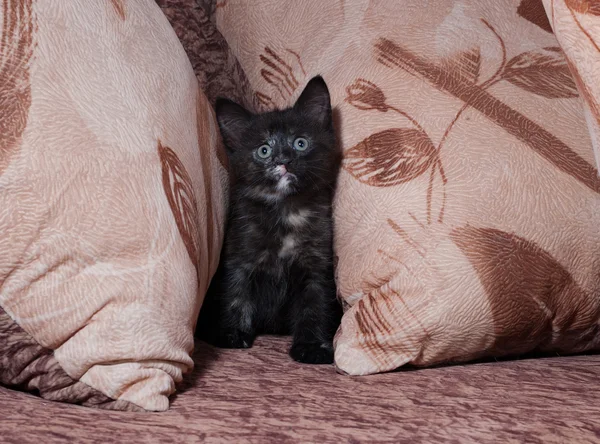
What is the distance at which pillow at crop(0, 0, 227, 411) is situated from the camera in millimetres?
1032

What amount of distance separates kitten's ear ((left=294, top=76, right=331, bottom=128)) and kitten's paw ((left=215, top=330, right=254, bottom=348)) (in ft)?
1.37

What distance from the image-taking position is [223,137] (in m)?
1.61

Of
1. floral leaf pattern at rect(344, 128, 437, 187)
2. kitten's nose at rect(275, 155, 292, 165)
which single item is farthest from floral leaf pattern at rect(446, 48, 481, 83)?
kitten's nose at rect(275, 155, 292, 165)

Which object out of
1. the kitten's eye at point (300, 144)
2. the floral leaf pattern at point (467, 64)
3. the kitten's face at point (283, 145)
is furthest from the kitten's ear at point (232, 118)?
the floral leaf pattern at point (467, 64)

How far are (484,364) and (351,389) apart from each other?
26cm

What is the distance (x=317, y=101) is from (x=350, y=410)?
65 centimetres

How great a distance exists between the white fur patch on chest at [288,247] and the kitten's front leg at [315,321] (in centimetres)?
6

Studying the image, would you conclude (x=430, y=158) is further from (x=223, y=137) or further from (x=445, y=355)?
(x=223, y=137)

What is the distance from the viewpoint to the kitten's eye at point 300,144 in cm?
154

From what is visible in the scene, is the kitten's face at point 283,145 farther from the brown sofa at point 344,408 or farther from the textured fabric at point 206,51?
the brown sofa at point 344,408

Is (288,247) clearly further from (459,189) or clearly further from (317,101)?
(459,189)

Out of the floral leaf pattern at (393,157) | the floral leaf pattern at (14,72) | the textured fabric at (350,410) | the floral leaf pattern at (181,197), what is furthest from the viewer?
the floral leaf pattern at (393,157)

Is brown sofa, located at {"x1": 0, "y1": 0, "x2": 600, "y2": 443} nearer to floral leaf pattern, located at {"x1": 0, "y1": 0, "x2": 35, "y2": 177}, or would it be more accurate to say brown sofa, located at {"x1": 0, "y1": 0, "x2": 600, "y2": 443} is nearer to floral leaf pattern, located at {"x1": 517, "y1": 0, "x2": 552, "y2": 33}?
floral leaf pattern, located at {"x1": 0, "y1": 0, "x2": 35, "y2": 177}

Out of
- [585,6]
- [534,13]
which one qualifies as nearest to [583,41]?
[585,6]
